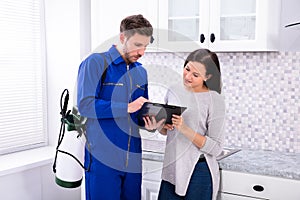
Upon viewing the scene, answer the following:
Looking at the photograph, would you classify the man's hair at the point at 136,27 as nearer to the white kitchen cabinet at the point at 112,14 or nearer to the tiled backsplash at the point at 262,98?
the tiled backsplash at the point at 262,98

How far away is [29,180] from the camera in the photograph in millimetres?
2639

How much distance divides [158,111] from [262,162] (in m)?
0.70

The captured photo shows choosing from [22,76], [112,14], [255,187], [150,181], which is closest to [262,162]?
[255,187]

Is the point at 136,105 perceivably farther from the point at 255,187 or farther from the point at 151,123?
the point at 255,187

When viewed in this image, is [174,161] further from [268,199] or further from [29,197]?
[29,197]

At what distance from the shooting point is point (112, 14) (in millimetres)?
2619

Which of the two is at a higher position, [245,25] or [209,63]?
[245,25]

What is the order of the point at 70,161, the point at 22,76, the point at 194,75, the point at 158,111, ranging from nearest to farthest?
the point at 158,111
the point at 194,75
the point at 70,161
the point at 22,76

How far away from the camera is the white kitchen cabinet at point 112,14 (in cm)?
246

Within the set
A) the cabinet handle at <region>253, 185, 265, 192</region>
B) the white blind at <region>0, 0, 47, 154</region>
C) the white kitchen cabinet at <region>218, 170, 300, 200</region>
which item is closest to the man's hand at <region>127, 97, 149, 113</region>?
the white kitchen cabinet at <region>218, 170, 300, 200</region>

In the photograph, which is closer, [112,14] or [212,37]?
[212,37]

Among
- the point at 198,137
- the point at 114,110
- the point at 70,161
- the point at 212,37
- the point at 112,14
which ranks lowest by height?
the point at 70,161

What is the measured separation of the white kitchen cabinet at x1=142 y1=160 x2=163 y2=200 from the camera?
7.45ft

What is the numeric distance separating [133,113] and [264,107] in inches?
39.5
